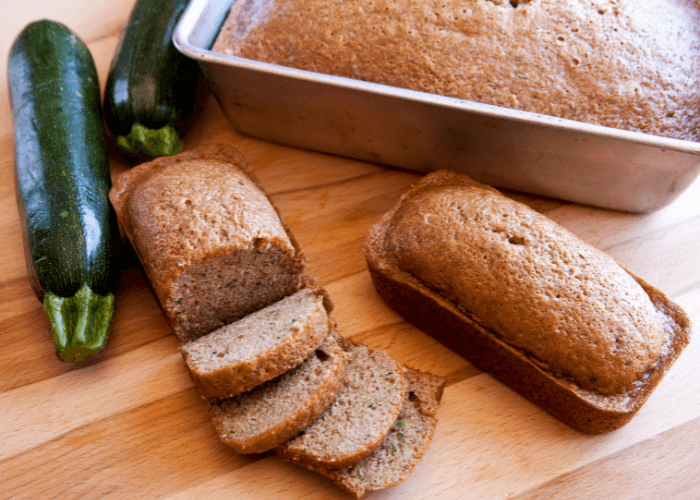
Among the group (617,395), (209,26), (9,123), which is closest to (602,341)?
(617,395)

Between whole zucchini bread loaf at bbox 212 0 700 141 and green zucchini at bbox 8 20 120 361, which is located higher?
whole zucchini bread loaf at bbox 212 0 700 141

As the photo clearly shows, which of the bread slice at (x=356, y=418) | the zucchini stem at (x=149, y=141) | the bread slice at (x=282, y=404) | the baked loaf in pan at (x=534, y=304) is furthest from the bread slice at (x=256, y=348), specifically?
the zucchini stem at (x=149, y=141)

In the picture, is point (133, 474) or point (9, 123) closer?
point (133, 474)

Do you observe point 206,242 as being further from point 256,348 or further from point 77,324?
point 77,324

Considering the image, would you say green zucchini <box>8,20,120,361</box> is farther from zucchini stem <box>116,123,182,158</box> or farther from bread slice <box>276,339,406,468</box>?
bread slice <box>276,339,406,468</box>

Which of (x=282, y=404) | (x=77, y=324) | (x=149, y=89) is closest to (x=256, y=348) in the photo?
(x=282, y=404)

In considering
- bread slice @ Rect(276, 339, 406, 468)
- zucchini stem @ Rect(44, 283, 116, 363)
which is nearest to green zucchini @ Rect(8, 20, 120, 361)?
zucchini stem @ Rect(44, 283, 116, 363)

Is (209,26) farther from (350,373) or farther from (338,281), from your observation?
(350,373)
